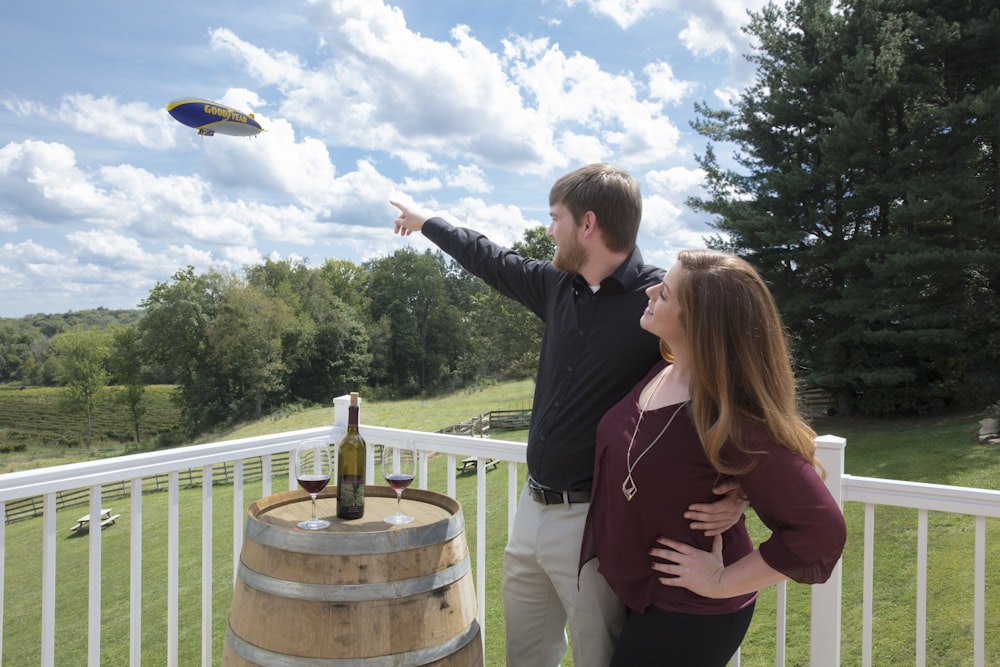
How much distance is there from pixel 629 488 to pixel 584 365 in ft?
1.35

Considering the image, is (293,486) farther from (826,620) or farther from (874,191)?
(874,191)

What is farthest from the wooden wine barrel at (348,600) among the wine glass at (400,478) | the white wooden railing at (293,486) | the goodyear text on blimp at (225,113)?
the goodyear text on blimp at (225,113)

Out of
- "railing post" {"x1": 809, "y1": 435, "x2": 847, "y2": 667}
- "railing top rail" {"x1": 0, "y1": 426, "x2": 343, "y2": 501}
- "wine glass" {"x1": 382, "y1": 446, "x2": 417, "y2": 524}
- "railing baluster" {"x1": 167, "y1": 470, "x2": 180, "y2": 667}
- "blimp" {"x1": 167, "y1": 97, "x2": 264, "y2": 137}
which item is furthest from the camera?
"blimp" {"x1": 167, "y1": 97, "x2": 264, "y2": 137}

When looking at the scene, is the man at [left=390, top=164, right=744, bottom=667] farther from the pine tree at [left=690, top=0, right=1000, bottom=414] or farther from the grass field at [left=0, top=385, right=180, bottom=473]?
the grass field at [left=0, top=385, right=180, bottom=473]

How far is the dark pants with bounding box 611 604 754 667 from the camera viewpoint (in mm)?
1223

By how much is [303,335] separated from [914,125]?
23.6 m

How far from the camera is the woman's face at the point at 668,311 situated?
4.13 feet

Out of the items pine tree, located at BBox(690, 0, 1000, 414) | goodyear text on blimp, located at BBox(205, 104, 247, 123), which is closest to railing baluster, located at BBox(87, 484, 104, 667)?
goodyear text on blimp, located at BBox(205, 104, 247, 123)

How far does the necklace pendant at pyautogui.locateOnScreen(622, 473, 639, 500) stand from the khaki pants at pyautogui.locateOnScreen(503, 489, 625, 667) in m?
0.30

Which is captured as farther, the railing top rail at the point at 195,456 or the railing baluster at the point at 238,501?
the railing baluster at the point at 238,501

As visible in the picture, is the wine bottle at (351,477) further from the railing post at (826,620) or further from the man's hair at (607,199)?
the railing post at (826,620)

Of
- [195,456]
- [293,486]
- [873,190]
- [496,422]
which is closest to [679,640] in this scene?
[293,486]

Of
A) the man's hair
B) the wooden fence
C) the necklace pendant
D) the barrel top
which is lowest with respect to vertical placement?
the wooden fence

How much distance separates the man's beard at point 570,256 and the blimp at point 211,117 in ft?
39.7
